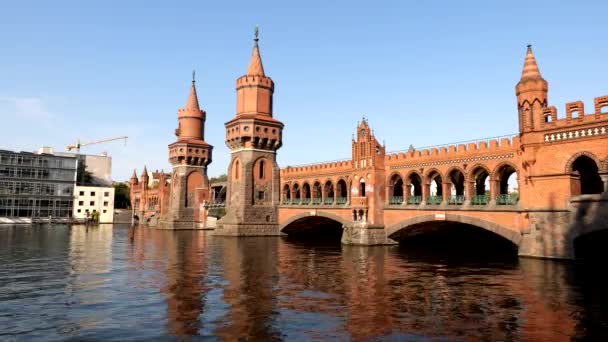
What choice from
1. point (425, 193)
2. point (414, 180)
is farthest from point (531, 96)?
point (414, 180)

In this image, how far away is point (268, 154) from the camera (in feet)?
193

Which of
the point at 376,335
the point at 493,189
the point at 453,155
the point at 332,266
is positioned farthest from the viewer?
the point at 453,155

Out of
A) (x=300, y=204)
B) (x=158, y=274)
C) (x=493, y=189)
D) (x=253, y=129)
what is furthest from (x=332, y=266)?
(x=253, y=129)

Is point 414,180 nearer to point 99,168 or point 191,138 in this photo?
point 191,138

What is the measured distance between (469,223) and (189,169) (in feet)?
168

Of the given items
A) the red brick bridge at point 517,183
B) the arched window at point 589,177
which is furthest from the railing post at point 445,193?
the arched window at point 589,177

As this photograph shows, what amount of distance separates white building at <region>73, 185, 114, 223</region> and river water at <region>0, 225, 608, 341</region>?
77456 mm

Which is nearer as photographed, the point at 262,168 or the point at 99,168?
the point at 262,168

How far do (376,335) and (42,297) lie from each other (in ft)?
44.2

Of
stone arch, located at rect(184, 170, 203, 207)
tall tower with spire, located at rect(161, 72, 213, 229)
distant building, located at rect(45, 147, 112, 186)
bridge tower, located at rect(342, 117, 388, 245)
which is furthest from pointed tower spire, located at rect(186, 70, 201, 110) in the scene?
distant building, located at rect(45, 147, 112, 186)

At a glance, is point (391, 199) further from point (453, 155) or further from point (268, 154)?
point (268, 154)

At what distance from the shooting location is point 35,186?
96562mm

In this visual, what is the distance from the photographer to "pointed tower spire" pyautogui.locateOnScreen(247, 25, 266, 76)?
195 ft

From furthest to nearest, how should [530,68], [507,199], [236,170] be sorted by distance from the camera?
[236,170]
[507,199]
[530,68]
